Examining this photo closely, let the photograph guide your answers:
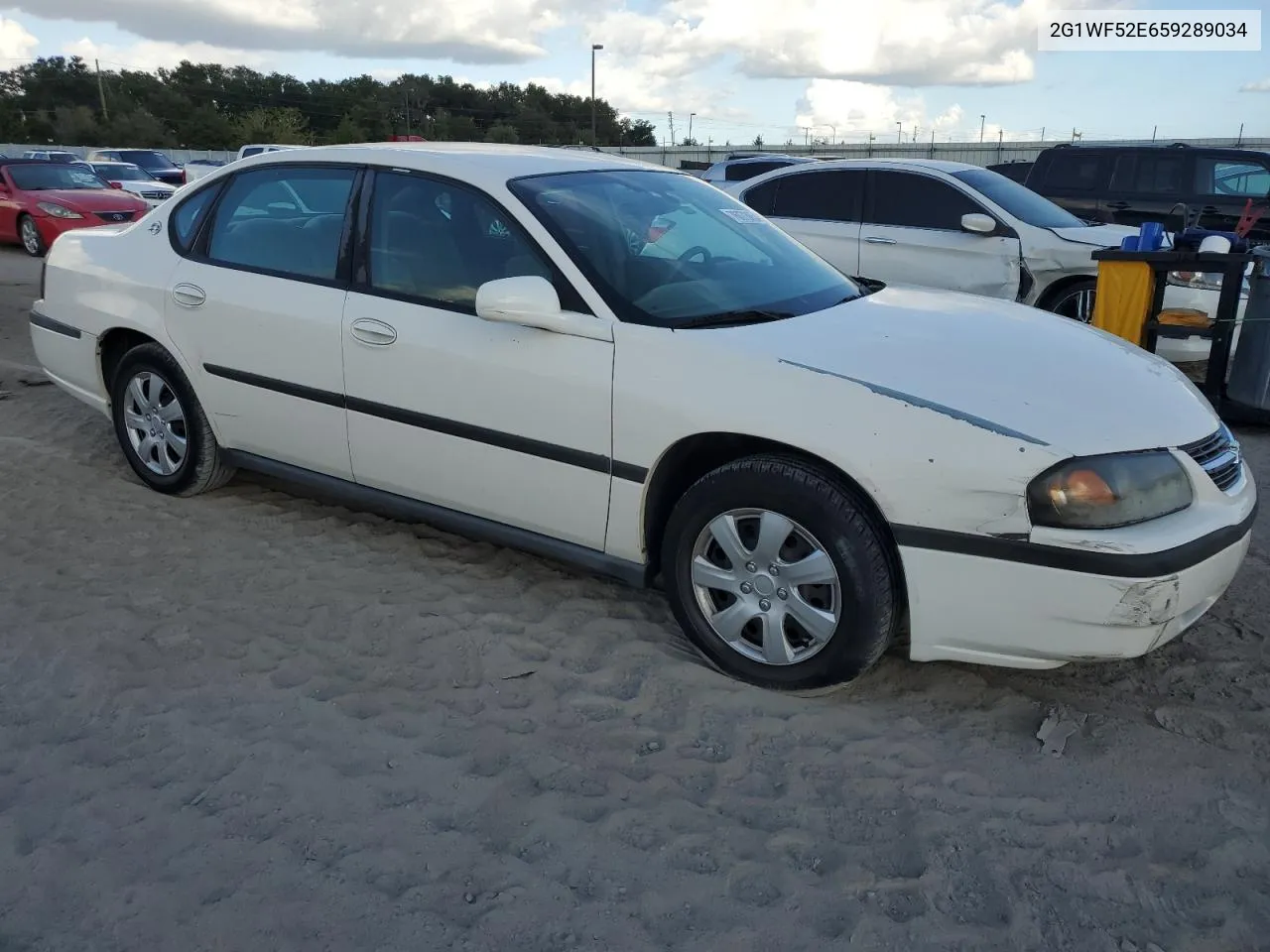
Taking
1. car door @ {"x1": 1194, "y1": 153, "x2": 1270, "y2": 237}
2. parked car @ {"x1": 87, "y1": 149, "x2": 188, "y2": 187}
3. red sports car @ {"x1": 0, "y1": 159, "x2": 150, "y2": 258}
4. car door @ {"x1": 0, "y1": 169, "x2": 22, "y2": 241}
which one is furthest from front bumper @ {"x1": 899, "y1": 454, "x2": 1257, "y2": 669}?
parked car @ {"x1": 87, "y1": 149, "x2": 188, "y2": 187}

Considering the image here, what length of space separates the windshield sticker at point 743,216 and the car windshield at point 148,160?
1035 inches

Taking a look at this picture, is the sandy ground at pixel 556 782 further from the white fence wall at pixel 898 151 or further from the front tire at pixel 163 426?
the white fence wall at pixel 898 151

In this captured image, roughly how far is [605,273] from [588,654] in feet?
4.30

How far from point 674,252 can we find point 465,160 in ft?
3.00

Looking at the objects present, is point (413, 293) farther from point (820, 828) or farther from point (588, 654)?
point (820, 828)

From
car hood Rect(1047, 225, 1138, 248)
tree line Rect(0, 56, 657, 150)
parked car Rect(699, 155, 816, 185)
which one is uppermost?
tree line Rect(0, 56, 657, 150)

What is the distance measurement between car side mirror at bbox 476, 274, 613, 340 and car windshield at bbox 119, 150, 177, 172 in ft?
88.0

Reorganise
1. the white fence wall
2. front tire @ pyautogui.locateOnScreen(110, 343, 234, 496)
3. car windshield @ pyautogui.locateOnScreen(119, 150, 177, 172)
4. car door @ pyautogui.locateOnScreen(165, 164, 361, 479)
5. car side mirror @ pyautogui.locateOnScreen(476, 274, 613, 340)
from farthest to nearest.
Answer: the white fence wall, car windshield @ pyautogui.locateOnScreen(119, 150, 177, 172), front tire @ pyautogui.locateOnScreen(110, 343, 234, 496), car door @ pyautogui.locateOnScreen(165, 164, 361, 479), car side mirror @ pyautogui.locateOnScreen(476, 274, 613, 340)

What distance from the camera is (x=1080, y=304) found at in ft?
24.6

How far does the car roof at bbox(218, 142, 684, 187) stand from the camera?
12.5ft

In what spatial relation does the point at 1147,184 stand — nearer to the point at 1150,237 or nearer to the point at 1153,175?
the point at 1153,175

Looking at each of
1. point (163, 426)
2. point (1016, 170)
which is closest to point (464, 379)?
point (163, 426)

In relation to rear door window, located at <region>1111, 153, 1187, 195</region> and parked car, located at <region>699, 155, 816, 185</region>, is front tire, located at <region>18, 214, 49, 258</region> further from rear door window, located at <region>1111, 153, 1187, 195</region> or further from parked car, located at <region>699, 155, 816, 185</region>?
rear door window, located at <region>1111, 153, 1187, 195</region>

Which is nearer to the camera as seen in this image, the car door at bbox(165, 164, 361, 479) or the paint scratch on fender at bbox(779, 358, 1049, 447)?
the paint scratch on fender at bbox(779, 358, 1049, 447)
